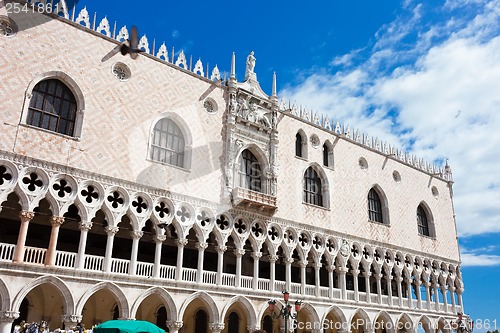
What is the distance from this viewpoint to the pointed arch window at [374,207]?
26.0 m

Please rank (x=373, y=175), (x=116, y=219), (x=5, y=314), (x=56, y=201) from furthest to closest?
(x=373, y=175) < (x=116, y=219) < (x=56, y=201) < (x=5, y=314)

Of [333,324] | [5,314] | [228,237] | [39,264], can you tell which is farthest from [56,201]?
[333,324]

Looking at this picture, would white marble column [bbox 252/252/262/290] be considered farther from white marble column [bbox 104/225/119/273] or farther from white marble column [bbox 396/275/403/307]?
white marble column [bbox 396/275/403/307]

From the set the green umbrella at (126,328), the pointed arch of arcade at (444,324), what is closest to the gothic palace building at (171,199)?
the pointed arch of arcade at (444,324)

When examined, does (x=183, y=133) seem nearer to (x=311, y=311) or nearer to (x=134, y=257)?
(x=134, y=257)

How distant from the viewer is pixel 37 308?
16.3m

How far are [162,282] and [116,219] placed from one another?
2738 mm

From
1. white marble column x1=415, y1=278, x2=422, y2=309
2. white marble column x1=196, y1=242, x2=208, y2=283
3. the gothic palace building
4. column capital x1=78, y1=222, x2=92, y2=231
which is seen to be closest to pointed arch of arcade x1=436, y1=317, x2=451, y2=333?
the gothic palace building

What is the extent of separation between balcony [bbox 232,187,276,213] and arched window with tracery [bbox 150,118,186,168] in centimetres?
257

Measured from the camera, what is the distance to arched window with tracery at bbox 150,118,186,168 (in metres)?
18.2

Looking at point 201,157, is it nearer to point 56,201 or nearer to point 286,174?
point 286,174

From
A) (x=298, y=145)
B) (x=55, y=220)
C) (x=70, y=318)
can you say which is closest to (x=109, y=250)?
(x=55, y=220)

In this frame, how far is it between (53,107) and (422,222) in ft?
73.2

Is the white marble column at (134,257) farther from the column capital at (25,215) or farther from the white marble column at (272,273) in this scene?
the white marble column at (272,273)
